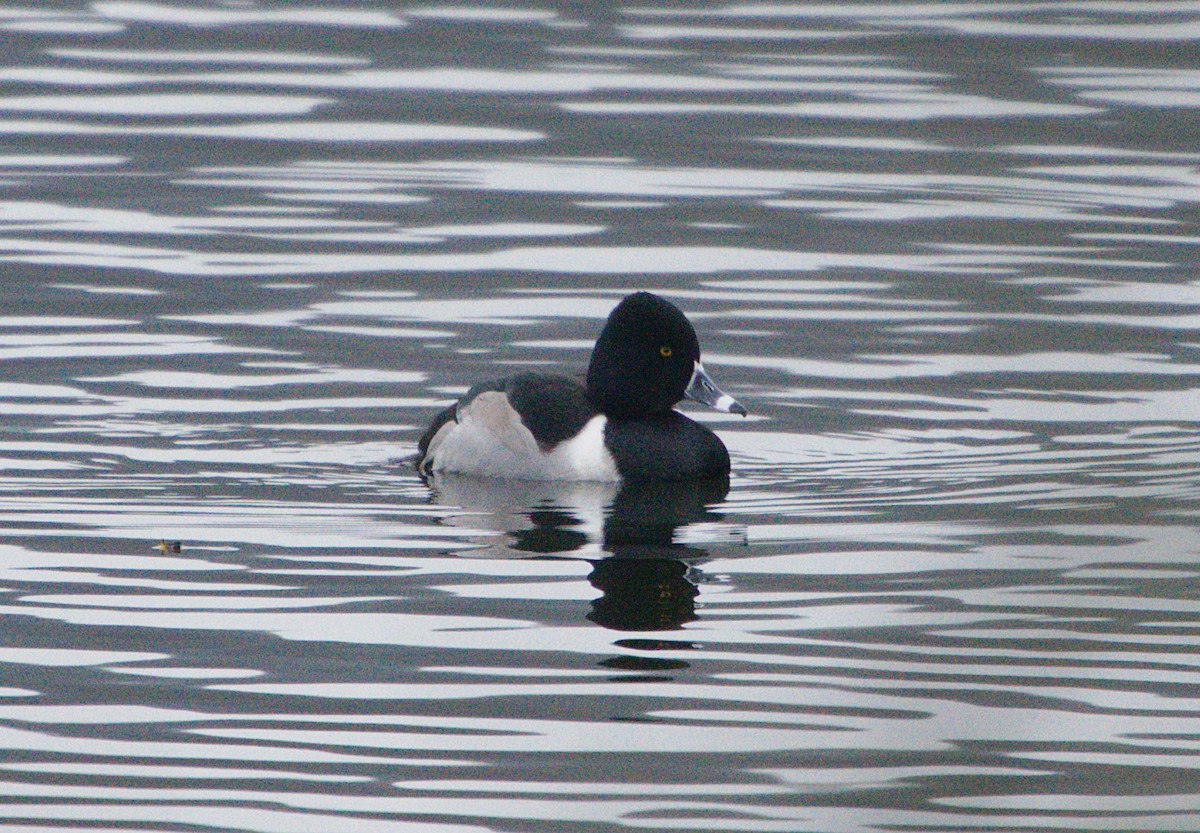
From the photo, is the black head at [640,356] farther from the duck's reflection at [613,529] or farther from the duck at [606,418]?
the duck's reflection at [613,529]

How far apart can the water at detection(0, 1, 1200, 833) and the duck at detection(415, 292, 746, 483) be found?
7.1 inches

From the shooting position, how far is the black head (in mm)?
10562

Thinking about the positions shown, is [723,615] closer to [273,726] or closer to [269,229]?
[273,726]

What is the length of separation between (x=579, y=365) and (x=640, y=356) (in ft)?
6.47

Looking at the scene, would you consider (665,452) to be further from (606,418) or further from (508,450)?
(508,450)

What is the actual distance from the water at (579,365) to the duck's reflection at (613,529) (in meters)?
0.04

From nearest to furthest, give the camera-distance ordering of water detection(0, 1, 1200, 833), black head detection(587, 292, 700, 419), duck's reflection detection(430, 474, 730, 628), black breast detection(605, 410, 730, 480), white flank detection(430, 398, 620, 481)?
water detection(0, 1, 1200, 833)
duck's reflection detection(430, 474, 730, 628)
black breast detection(605, 410, 730, 480)
white flank detection(430, 398, 620, 481)
black head detection(587, 292, 700, 419)

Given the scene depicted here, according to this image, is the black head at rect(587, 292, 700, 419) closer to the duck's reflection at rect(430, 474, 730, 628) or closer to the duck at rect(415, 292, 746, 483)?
the duck at rect(415, 292, 746, 483)

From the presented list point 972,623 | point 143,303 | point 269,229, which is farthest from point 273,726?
→ point 269,229

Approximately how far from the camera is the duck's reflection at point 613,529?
8.03 meters

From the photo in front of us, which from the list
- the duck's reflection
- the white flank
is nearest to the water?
the duck's reflection

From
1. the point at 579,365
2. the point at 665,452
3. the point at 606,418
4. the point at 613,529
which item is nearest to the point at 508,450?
the point at 606,418

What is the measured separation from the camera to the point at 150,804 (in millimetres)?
5879

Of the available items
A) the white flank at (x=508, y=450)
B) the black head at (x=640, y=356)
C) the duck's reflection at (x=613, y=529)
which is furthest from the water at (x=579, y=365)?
the black head at (x=640, y=356)
